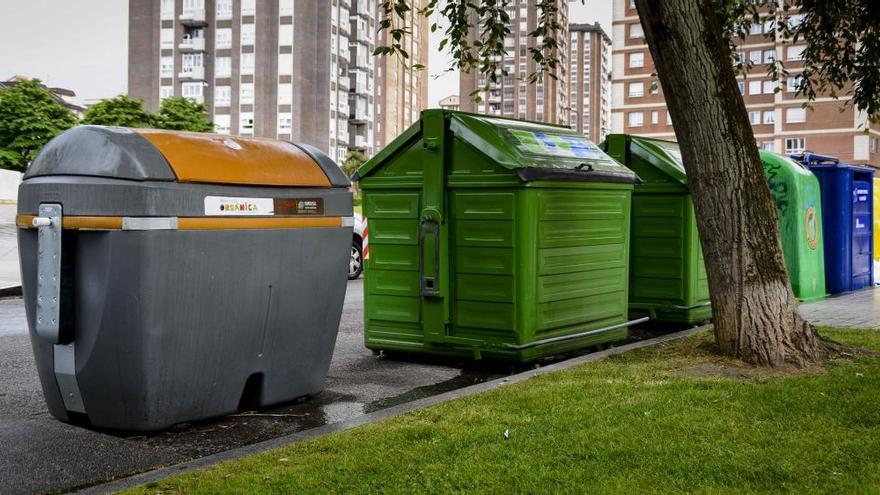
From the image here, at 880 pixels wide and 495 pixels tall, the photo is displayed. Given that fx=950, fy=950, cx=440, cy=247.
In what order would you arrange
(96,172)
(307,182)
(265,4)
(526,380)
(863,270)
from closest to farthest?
(96,172), (307,182), (526,380), (863,270), (265,4)

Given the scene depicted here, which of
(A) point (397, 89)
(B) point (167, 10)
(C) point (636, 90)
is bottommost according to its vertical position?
(C) point (636, 90)

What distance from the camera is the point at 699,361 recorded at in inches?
260

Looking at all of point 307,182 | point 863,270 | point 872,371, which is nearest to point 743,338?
point 872,371

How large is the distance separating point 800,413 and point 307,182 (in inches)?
117

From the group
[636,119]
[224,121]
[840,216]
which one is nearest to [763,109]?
[636,119]

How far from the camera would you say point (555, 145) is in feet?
24.5

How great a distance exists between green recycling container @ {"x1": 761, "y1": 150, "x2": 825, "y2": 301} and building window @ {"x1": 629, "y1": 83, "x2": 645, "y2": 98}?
80.3 metres

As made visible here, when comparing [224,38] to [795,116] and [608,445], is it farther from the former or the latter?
[608,445]

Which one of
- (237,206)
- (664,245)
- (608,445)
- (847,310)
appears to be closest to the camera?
(608,445)

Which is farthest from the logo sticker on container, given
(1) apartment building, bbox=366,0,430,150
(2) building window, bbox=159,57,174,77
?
(1) apartment building, bbox=366,0,430,150

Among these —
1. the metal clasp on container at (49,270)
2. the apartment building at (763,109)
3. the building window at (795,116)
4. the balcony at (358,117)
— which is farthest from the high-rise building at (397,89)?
the metal clasp on container at (49,270)

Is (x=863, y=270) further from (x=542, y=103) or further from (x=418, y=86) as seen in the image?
(x=542, y=103)

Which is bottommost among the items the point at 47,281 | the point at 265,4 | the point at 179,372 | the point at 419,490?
the point at 419,490

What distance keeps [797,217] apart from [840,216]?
1429 millimetres
